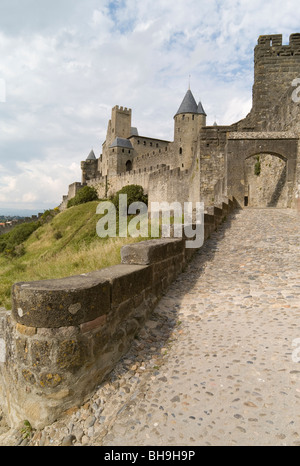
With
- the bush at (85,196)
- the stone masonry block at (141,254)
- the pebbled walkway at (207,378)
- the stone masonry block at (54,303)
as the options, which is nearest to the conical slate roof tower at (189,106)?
the bush at (85,196)

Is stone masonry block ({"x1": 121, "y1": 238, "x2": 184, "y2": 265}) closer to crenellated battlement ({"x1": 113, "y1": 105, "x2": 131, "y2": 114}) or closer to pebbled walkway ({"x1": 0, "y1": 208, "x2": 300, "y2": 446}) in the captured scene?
pebbled walkway ({"x1": 0, "y1": 208, "x2": 300, "y2": 446})

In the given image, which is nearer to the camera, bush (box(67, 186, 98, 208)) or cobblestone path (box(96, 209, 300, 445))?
cobblestone path (box(96, 209, 300, 445))

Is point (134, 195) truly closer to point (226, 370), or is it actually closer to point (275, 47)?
point (275, 47)

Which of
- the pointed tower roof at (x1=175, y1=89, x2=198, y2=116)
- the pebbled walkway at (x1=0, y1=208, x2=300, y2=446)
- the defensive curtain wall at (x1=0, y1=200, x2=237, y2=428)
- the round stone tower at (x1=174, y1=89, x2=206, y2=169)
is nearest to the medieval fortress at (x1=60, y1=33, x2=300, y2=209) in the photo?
the pebbled walkway at (x1=0, y1=208, x2=300, y2=446)

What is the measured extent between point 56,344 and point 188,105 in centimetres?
4759

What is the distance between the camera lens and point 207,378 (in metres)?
2.50

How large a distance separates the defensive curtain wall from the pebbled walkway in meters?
0.16

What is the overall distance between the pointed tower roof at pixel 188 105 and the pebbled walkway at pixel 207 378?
44.4 meters

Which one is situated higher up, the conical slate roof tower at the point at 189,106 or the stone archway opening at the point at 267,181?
the conical slate roof tower at the point at 189,106

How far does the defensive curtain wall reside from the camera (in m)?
2.34

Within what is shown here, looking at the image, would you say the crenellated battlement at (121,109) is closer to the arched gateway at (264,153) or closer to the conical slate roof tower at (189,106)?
the conical slate roof tower at (189,106)

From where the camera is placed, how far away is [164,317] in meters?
3.83

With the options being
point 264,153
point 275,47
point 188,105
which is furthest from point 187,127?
point 264,153

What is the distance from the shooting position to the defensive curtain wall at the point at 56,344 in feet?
7.68
